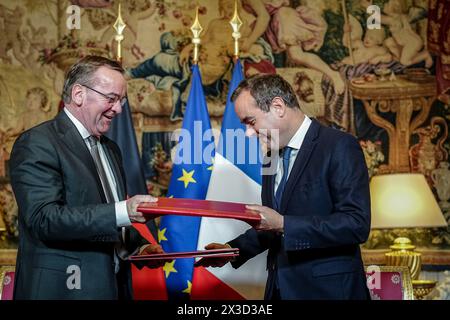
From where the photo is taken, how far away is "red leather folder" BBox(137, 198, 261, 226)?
3.12 m

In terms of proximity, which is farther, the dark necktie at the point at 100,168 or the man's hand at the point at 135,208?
the dark necktie at the point at 100,168

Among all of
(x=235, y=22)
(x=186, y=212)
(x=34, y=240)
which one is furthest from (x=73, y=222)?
(x=235, y=22)

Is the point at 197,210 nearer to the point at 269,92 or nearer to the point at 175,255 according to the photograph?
the point at 175,255

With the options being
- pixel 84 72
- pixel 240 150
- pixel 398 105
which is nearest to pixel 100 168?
pixel 84 72

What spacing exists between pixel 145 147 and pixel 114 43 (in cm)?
118

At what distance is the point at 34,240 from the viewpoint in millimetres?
3338

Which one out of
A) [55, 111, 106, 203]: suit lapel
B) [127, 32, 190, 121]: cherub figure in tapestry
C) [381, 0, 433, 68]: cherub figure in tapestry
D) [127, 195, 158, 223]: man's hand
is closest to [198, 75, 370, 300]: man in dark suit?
[127, 195, 158, 223]: man's hand

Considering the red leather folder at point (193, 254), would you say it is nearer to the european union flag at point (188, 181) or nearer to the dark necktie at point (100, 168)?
the dark necktie at point (100, 168)

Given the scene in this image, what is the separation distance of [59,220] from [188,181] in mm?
2832

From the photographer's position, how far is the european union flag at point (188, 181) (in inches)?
223

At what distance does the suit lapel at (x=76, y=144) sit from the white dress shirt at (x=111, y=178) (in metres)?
0.10

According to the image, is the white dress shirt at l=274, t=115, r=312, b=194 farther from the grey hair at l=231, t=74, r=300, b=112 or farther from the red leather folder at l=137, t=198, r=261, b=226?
the red leather folder at l=137, t=198, r=261, b=226

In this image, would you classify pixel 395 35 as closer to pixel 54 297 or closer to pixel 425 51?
pixel 425 51

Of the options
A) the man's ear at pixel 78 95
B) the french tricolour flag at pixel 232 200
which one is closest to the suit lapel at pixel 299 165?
the man's ear at pixel 78 95
